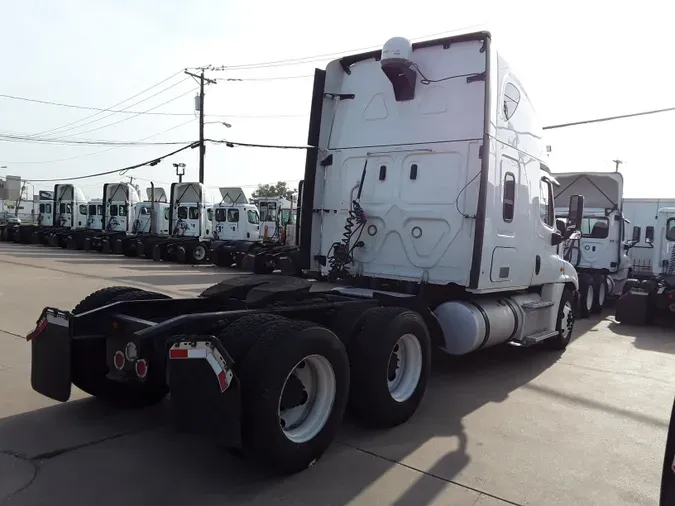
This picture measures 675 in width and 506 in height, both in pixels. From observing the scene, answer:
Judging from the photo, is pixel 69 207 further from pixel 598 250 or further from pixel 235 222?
pixel 598 250

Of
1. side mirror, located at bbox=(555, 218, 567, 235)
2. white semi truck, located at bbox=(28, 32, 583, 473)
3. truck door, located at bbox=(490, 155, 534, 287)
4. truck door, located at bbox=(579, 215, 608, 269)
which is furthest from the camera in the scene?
truck door, located at bbox=(579, 215, 608, 269)

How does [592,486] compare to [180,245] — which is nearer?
[592,486]

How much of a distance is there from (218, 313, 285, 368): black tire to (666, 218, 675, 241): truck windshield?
38.0ft

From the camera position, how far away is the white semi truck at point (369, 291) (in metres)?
3.54

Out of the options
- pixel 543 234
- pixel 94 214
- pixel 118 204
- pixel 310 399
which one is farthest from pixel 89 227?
pixel 310 399

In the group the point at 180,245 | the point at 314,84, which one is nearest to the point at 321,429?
the point at 314,84

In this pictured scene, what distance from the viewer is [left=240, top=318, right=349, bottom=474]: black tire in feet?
11.1

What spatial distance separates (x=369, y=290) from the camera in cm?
585

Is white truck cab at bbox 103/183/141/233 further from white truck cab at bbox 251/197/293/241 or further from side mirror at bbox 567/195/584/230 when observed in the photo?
side mirror at bbox 567/195/584/230

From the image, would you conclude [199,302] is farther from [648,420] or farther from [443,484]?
[648,420]

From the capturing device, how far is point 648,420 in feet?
17.4

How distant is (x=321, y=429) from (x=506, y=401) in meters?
2.60

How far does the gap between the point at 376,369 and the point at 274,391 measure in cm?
119

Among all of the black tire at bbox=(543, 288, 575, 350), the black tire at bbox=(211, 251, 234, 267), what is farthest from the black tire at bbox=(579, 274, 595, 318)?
the black tire at bbox=(211, 251, 234, 267)
